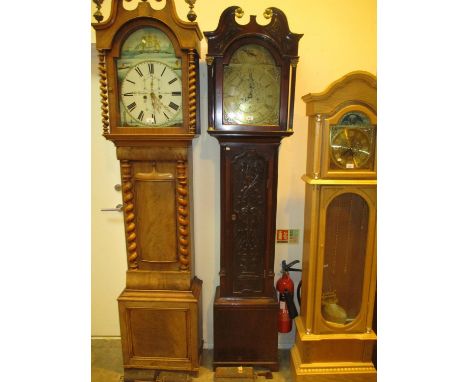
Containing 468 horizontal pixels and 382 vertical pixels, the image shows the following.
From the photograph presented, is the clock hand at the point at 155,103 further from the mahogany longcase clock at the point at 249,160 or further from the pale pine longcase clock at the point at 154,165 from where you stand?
the mahogany longcase clock at the point at 249,160

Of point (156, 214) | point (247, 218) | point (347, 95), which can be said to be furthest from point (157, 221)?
point (347, 95)

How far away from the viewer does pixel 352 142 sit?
64.7 inches

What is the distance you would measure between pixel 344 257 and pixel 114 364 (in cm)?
177

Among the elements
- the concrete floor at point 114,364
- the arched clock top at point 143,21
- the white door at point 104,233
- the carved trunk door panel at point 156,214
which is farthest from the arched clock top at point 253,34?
the concrete floor at point 114,364

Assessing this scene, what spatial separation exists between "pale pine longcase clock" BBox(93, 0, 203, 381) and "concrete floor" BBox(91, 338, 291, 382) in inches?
6.6

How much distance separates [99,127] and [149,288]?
115 centimetres

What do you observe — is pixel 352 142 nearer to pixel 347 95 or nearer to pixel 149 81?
pixel 347 95

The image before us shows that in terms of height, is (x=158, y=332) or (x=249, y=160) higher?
(x=249, y=160)

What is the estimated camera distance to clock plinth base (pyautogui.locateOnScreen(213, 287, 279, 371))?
6.08 ft

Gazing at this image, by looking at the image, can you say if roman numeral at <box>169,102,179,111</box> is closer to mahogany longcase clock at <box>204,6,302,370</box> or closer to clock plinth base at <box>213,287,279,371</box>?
mahogany longcase clock at <box>204,6,302,370</box>

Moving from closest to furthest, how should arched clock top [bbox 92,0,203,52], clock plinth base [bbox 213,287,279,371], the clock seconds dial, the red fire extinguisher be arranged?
arched clock top [bbox 92,0,203,52]
the clock seconds dial
clock plinth base [bbox 213,287,279,371]
the red fire extinguisher

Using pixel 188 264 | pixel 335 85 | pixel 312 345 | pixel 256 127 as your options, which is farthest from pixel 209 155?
pixel 312 345

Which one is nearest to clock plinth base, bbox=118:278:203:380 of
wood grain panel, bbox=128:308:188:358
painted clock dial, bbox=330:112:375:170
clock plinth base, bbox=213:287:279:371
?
wood grain panel, bbox=128:308:188:358

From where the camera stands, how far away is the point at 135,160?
1.69 metres
